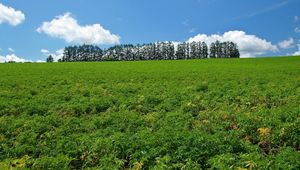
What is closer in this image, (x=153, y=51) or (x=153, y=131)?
(x=153, y=131)

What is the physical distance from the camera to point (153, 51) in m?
158

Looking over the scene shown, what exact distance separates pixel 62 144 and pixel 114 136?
2000 millimetres

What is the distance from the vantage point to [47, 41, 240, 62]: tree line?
505ft

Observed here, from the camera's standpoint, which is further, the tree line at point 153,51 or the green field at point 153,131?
the tree line at point 153,51

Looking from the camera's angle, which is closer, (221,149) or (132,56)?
(221,149)

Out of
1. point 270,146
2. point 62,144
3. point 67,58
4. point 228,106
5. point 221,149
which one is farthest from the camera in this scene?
point 67,58

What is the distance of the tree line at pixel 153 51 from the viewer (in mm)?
153875

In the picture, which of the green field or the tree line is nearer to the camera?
the green field

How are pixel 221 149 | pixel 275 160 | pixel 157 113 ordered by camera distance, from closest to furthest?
pixel 275 160, pixel 221 149, pixel 157 113

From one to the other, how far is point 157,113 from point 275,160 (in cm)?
753

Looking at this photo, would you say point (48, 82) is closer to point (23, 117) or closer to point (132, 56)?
point (23, 117)

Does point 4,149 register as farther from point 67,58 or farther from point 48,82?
point 67,58

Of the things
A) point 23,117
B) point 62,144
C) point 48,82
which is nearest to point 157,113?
point 62,144

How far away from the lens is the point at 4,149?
41.6 ft
